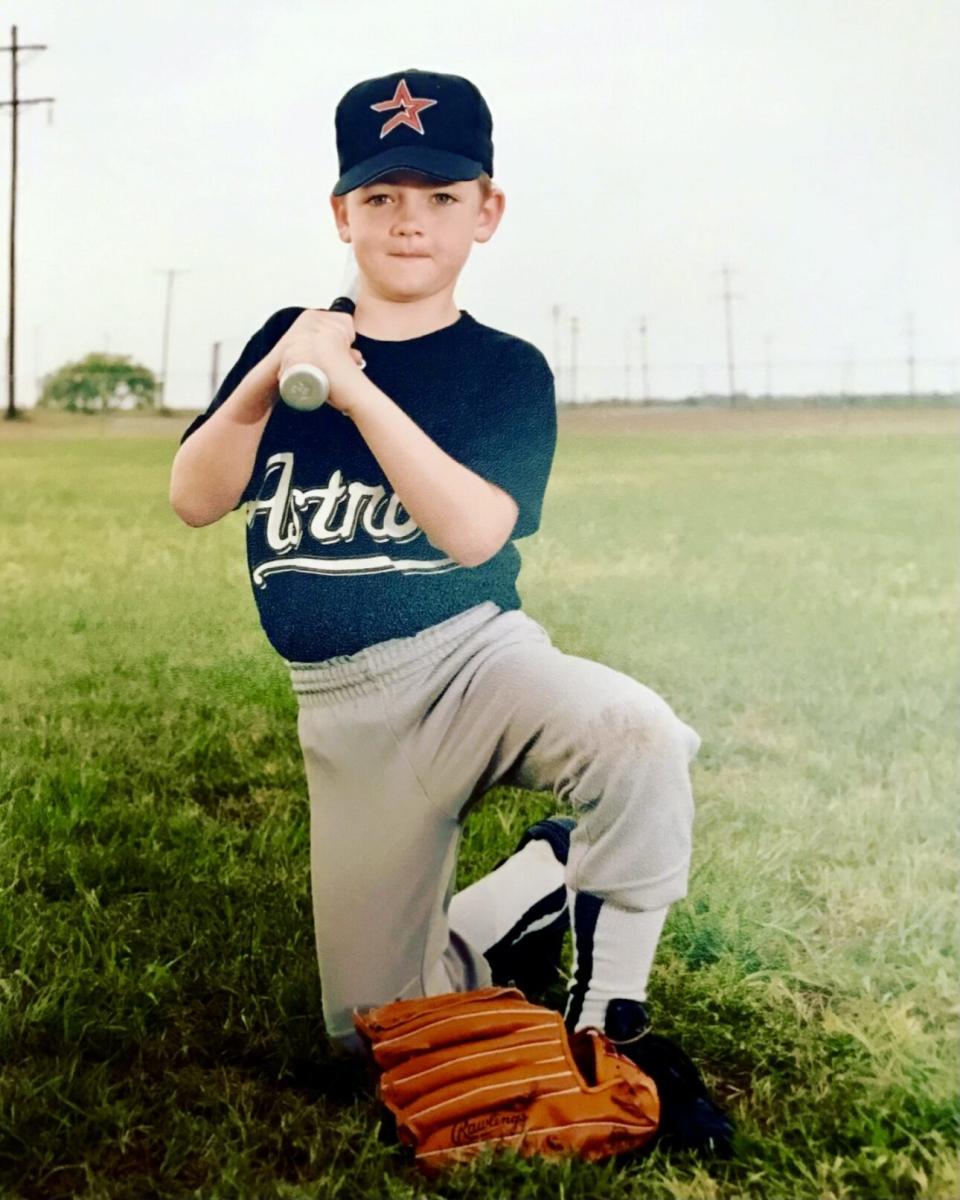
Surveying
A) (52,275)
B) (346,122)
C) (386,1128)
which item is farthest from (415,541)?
(52,275)

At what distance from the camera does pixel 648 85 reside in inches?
85.0

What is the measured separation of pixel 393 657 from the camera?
6.03 feet

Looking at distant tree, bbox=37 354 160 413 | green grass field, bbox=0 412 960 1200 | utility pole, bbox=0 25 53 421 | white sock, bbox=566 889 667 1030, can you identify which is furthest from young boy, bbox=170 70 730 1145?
utility pole, bbox=0 25 53 421

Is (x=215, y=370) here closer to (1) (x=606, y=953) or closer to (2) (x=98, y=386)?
(2) (x=98, y=386)

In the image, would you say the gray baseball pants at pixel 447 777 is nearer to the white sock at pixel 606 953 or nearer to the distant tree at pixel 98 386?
the white sock at pixel 606 953

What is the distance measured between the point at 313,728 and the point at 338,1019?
38cm

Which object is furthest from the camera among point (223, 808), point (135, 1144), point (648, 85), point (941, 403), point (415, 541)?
point (941, 403)

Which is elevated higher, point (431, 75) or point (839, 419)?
point (431, 75)

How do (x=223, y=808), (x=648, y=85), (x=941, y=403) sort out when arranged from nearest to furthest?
(x=648, y=85), (x=223, y=808), (x=941, y=403)

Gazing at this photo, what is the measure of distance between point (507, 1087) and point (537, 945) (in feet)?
1.08

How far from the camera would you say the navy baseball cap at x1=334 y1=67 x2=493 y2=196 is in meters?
1.85

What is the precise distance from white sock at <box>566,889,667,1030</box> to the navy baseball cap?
0.94 m

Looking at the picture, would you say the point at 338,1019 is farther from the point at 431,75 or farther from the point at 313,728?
the point at 431,75

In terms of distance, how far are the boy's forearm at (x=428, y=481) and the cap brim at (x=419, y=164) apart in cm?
28
